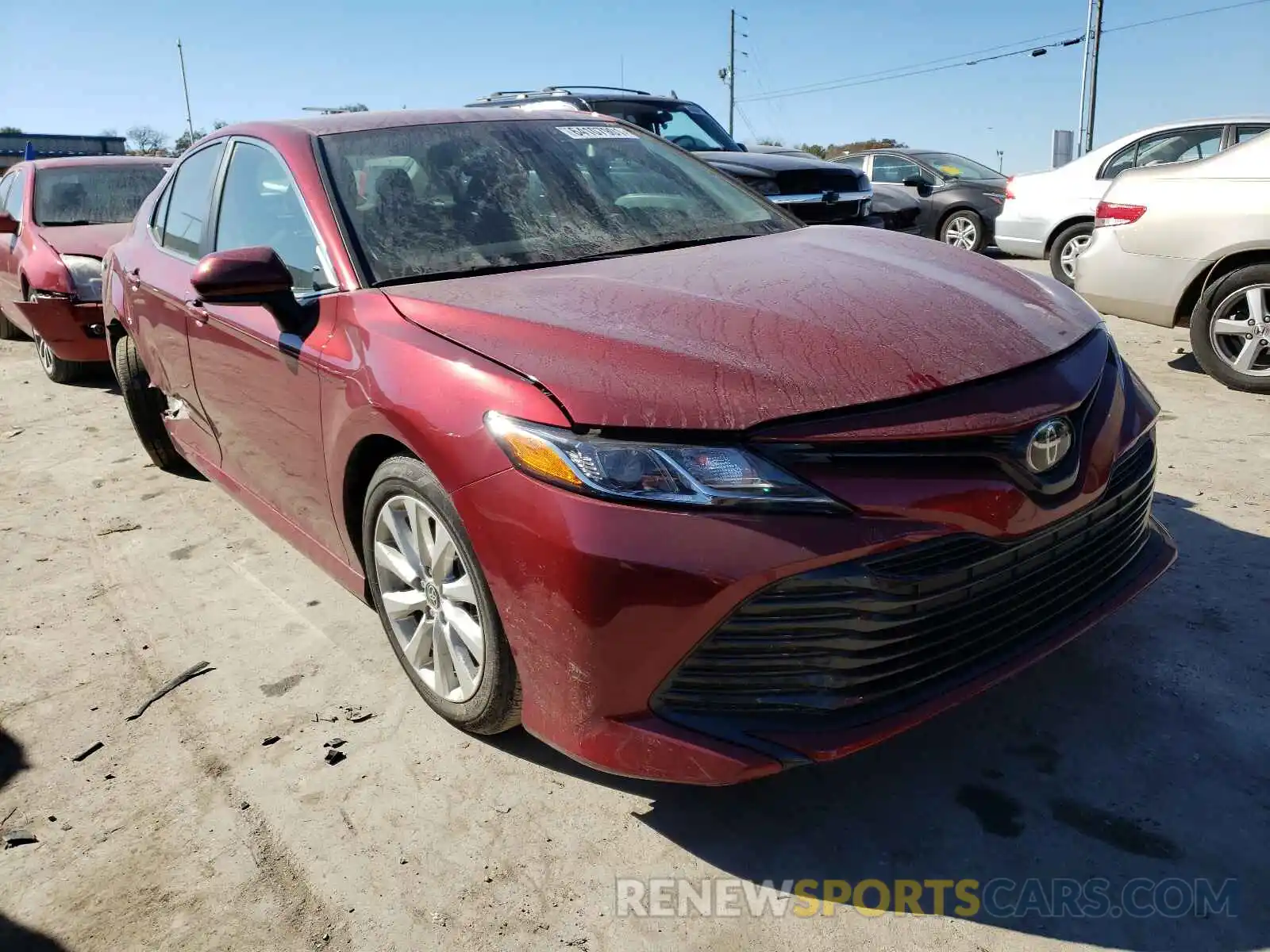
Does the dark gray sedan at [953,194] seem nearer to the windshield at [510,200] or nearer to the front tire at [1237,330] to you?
the front tire at [1237,330]

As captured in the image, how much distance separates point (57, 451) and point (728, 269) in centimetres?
457

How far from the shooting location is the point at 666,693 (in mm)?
1940

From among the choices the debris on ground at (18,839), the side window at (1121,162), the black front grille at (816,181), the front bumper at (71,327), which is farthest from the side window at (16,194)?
the side window at (1121,162)

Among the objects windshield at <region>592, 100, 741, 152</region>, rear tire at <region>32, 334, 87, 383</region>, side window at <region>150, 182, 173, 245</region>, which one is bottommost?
rear tire at <region>32, 334, 87, 383</region>

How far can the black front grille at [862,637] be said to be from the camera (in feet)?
6.15

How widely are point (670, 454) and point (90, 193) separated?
7.66 m

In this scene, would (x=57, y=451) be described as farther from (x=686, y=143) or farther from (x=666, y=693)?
(x=686, y=143)

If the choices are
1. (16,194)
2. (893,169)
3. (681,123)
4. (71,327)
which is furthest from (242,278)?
(893,169)

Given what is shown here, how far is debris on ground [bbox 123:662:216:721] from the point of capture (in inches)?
111

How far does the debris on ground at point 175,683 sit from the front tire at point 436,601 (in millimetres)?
741

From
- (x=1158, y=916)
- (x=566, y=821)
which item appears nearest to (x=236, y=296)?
(x=566, y=821)

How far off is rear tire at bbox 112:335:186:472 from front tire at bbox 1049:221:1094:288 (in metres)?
7.73

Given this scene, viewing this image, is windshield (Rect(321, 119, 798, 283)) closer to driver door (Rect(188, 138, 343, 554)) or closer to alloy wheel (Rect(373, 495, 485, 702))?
driver door (Rect(188, 138, 343, 554))

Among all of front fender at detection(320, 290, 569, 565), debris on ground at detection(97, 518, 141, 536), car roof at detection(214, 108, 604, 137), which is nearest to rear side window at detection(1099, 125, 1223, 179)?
car roof at detection(214, 108, 604, 137)
